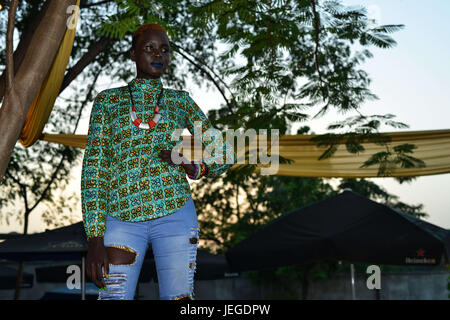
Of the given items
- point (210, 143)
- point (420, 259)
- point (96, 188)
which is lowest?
point (420, 259)

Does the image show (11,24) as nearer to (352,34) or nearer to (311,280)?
(352,34)

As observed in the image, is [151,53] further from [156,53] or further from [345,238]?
[345,238]

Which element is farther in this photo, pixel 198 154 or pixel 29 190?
pixel 29 190

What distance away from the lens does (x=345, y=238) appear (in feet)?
21.0

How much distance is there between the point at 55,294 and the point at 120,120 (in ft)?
44.4

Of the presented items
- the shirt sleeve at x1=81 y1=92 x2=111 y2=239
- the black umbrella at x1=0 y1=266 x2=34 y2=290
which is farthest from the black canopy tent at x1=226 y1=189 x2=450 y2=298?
the black umbrella at x1=0 y1=266 x2=34 y2=290

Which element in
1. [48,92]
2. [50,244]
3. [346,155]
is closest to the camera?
[48,92]

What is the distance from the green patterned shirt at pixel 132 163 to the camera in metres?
2.10

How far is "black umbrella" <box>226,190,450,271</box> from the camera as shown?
238 inches

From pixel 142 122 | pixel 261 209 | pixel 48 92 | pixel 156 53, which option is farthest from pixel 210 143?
pixel 261 209

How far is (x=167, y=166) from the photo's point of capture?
2182mm

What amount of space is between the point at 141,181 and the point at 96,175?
7.1 inches

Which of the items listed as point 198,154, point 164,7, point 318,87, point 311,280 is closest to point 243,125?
point 318,87

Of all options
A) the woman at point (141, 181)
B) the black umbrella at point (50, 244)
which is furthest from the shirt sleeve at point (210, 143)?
the black umbrella at point (50, 244)
